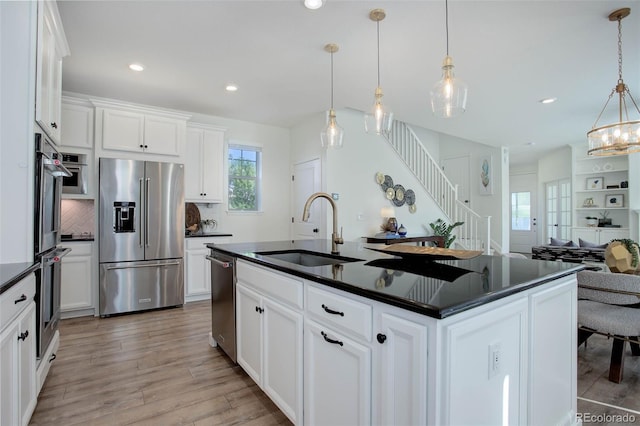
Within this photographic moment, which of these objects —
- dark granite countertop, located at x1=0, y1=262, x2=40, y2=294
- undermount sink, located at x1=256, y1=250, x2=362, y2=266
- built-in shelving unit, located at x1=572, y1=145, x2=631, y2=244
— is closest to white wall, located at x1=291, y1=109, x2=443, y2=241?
undermount sink, located at x1=256, y1=250, x2=362, y2=266

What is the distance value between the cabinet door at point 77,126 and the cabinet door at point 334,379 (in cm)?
383

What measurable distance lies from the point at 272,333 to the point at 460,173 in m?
7.01

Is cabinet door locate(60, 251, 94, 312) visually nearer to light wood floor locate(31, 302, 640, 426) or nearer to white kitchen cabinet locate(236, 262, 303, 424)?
light wood floor locate(31, 302, 640, 426)

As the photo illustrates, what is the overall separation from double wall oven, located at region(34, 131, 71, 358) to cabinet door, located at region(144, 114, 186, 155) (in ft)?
5.84

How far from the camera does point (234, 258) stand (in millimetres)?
2408

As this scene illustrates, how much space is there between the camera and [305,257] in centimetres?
253

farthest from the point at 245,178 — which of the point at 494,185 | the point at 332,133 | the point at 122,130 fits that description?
the point at 494,185

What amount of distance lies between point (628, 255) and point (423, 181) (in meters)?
4.15

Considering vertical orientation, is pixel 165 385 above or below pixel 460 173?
below

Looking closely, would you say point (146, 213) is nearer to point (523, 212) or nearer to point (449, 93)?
point (449, 93)

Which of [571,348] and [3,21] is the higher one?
[3,21]

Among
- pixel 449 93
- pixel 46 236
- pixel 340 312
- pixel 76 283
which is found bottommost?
pixel 76 283

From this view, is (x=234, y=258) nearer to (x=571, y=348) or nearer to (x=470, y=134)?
(x=571, y=348)

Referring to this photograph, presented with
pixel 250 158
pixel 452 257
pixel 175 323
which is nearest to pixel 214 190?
pixel 250 158
